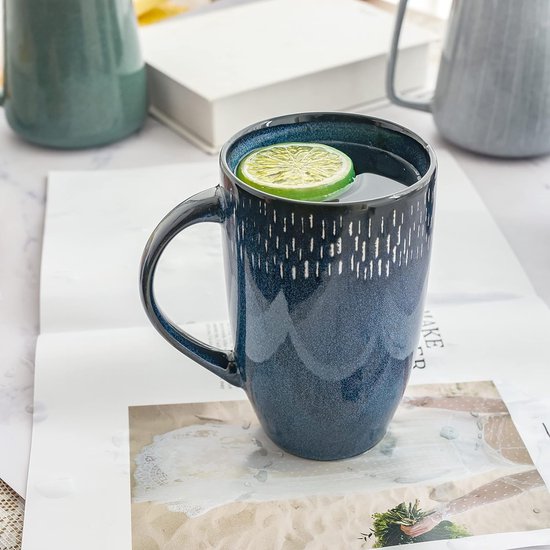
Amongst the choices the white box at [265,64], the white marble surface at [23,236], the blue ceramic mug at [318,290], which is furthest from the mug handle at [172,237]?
the white box at [265,64]

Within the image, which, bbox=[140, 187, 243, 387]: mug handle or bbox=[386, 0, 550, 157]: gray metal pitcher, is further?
bbox=[386, 0, 550, 157]: gray metal pitcher

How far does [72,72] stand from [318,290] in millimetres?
408

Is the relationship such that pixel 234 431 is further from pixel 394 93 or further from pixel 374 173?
pixel 394 93

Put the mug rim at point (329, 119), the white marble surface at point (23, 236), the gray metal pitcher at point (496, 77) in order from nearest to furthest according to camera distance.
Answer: the mug rim at point (329, 119), the white marble surface at point (23, 236), the gray metal pitcher at point (496, 77)

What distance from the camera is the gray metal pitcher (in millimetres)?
667

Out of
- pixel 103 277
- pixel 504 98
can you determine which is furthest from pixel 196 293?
pixel 504 98

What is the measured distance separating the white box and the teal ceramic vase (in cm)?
5

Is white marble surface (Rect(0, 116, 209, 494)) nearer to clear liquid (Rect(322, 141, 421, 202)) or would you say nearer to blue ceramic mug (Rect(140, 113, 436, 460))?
blue ceramic mug (Rect(140, 113, 436, 460))

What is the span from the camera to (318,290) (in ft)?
1.26

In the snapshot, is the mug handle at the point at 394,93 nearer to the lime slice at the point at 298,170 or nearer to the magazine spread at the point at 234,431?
the magazine spread at the point at 234,431

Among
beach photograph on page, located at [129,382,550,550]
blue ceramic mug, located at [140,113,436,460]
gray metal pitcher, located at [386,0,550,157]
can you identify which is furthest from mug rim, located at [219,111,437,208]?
gray metal pitcher, located at [386,0,550,157]

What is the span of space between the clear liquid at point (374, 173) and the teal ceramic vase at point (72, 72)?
329mm

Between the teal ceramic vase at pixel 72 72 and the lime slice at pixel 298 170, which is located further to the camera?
the teal ceramic vase at pixel 72 72

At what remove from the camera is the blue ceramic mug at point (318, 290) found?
0.38 metres
